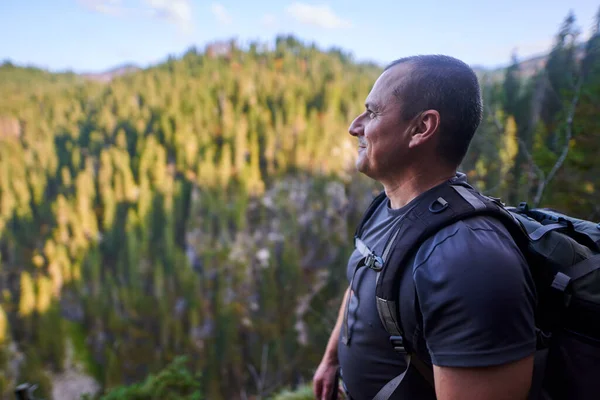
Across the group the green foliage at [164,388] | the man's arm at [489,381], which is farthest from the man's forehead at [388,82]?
the green foliage at [164,388]

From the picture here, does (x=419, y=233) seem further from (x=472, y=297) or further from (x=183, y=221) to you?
(x=183, y=221)

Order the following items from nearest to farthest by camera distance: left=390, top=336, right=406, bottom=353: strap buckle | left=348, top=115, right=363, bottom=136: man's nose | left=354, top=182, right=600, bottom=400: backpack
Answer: left=354, top=182, right=600, bottom=400: backpack → left=390, top=336, right=406, bottom=353: strap buckle → left=348, top=115, right=363, bottom=136: man's nose

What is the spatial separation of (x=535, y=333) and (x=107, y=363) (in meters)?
52.4

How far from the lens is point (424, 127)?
156cm

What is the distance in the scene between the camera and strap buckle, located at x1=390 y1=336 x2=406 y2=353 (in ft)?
4.70

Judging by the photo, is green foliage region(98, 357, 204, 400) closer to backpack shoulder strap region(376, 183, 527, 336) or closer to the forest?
backpack shoulder strap region(376, 183, 527, 336)

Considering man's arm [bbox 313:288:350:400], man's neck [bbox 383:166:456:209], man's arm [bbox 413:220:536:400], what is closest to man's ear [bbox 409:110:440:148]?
man's neck [bbox 383:166:456:209]

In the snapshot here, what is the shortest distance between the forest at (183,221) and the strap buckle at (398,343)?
72.5ft

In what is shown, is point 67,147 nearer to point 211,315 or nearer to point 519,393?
point 211,315

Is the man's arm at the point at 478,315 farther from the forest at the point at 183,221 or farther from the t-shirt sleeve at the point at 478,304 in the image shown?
the forest at the point at 183,221

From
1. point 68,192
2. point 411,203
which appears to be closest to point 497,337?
point 411,203

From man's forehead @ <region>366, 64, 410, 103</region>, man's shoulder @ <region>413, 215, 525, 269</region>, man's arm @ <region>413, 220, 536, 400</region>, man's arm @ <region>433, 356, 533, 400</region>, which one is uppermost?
man's forehead @ <region>366, 64, 410, 103</region>

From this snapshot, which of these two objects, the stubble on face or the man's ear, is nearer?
the man's ear

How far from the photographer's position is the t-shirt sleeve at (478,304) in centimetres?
116
